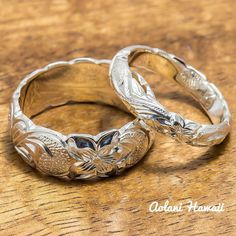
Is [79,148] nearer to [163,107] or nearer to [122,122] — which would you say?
[163,107]

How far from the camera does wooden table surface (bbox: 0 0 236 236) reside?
1.29 meters

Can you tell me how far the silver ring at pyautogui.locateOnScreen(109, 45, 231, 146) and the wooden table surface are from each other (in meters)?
0.05

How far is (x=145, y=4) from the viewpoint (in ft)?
6.80

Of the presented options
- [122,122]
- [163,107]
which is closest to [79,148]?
[163,107]

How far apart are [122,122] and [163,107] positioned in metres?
0.32

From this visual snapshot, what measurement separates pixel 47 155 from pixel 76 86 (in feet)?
1.53

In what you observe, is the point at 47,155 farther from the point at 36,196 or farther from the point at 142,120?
the point at 142,120

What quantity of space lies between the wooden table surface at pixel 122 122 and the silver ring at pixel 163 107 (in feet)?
0.16

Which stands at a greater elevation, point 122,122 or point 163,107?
point 163,107

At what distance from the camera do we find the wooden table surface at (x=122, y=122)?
129cm

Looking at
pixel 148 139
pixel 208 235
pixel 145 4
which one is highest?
pixel 145 4

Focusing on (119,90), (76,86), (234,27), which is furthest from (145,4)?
(119,90)

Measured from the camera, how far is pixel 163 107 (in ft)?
4.42

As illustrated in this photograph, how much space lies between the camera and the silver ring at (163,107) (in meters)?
1.35
